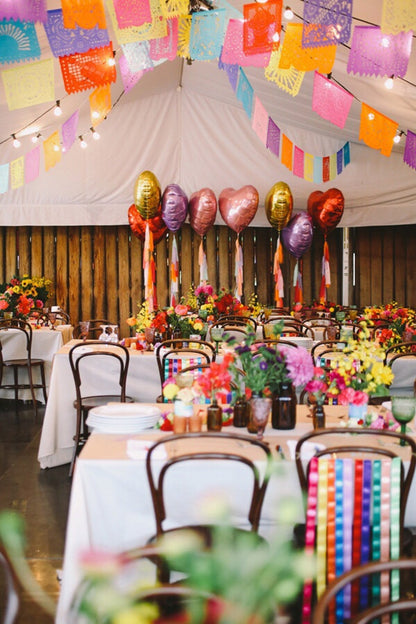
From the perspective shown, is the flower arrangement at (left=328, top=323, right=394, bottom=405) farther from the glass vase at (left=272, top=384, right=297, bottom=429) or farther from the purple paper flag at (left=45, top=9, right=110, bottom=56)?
the purple paper flag at (left=45, top=9, right=110, bottom=56)

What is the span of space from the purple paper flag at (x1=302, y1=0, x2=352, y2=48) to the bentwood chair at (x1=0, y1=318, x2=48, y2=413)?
3747mm

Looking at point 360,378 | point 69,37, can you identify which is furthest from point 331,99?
point 360,378

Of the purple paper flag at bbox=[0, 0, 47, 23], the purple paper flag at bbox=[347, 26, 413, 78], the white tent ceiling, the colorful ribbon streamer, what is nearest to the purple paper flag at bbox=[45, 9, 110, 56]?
the purple paper flag at bbox=[0, 0, 47, 23]

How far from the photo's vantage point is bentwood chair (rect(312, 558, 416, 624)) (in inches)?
52.7

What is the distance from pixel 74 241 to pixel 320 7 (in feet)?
23.4

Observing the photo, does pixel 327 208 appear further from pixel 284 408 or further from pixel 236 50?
pixel 284 408

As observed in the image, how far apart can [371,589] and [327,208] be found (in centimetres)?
807

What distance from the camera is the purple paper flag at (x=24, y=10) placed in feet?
14.8

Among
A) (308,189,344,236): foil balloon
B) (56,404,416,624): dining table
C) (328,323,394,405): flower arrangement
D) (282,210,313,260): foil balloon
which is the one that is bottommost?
(56,404,416,624): dining table

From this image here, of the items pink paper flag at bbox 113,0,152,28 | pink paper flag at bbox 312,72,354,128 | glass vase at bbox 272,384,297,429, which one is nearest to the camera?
glass vase at bbox 272,384,297,429

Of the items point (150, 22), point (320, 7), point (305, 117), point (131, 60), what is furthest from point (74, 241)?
point (320, 7)

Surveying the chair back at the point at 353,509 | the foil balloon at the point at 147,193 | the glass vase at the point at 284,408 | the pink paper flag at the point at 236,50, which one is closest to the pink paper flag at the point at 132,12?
the pink paper flag at the point at 236,50

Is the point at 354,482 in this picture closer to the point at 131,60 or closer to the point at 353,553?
the point at 353,553

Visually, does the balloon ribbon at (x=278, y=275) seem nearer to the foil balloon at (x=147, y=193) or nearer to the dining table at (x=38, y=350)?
the foil balloon at (x=147, y=193)
